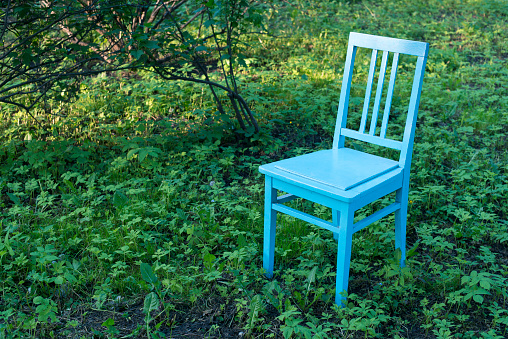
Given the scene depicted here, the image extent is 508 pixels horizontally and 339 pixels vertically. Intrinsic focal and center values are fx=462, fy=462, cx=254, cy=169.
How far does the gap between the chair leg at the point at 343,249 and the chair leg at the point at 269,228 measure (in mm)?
390

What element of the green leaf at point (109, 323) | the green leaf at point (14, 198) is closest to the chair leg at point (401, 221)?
the green leaf at point (109, 323)

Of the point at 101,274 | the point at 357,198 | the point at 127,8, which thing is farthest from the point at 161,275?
the point at 127,8

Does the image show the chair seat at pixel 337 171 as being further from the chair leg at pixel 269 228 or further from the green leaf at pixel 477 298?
the green leaf at pixel 477 298

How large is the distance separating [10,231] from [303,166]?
1835 millimetres

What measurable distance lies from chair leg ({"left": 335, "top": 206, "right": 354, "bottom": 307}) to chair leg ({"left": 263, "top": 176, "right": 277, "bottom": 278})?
1.28ft

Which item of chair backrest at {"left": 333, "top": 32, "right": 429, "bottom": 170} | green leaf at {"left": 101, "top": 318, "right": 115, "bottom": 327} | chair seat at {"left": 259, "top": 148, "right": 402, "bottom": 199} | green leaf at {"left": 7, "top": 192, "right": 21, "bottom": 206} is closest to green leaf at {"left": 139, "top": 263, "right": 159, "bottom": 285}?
green leaf at {"left": 101, "top": 318, "right": 115, "bottom": 327}

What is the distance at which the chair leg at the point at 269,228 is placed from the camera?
2.41 meters

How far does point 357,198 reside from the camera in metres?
2.08

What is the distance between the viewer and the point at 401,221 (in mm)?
2578

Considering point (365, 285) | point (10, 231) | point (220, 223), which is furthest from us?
point (220, 223)

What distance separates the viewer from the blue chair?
2.15 m

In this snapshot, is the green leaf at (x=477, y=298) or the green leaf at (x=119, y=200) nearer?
the green leaf at (x=477, y=298)

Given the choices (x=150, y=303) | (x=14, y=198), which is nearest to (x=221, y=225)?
(x=150, y=303)

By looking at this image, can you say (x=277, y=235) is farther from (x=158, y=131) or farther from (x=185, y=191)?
(x=158, y=131)
